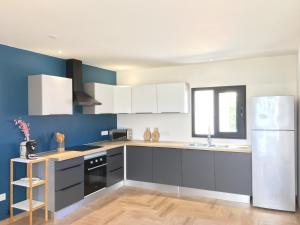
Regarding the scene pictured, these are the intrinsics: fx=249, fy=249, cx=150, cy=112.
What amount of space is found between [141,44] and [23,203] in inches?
105

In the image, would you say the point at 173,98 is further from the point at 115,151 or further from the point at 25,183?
the point at 25,183

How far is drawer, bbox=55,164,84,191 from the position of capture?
11.1 feet

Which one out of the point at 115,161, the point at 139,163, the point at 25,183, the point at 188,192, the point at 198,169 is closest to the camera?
the point at 25,183

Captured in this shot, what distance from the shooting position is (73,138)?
14.4 feet

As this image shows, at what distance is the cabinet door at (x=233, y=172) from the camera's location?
385 cm

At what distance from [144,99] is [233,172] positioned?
2.10 meters

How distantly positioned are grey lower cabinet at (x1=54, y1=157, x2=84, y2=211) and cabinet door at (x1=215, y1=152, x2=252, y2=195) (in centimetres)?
216

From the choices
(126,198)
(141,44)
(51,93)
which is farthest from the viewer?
(126,198)

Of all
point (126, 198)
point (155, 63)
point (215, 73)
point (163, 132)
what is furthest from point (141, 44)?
point (126, 198)

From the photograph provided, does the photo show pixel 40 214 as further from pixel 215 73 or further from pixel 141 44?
pixel 215 73

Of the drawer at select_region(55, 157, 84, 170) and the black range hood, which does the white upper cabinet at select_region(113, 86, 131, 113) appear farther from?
the drawer at select_region(55, 157, 84, 170)

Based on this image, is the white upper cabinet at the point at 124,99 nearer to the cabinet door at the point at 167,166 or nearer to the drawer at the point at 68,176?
the cabinet door at the point at 167,166

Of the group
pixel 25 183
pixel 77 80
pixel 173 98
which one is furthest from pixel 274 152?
pixel 25 183

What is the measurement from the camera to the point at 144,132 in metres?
5.22
